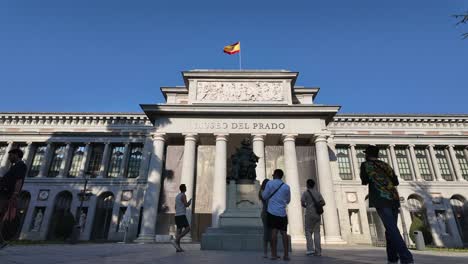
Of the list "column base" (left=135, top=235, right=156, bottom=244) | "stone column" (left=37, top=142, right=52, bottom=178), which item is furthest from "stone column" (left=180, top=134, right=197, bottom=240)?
"stone column" (left=37, top=142, right=52, bottom=178)

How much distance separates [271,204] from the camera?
608 centimetres

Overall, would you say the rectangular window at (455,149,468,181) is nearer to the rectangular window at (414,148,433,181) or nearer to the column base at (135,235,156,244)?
the rectangular window at (414,148,433,181)

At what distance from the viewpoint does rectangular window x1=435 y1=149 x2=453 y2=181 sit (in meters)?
32.2

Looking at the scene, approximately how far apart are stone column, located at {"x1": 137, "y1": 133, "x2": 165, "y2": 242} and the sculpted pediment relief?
5744 mm

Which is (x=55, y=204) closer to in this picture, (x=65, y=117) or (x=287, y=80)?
(x=65, y=117)

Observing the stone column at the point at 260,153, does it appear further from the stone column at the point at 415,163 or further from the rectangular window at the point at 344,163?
the stone column at the point at 415,163

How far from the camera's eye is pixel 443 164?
32.8 m

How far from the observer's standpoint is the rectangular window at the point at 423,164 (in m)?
32.2

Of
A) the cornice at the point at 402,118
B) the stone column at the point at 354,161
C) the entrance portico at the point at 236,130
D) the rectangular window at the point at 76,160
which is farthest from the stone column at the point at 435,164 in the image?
the rectangular window at the point at 76,160

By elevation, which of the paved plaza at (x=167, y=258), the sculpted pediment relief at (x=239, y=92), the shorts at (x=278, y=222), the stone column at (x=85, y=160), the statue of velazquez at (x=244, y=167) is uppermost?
the sculpted pediment relief at (x=239, y=92)

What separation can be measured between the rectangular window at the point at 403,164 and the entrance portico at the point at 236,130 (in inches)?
566

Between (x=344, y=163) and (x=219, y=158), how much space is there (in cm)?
1731

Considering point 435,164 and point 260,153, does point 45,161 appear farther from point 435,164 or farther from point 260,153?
point 435,164

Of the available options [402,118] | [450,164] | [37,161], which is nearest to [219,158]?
[402,118]
